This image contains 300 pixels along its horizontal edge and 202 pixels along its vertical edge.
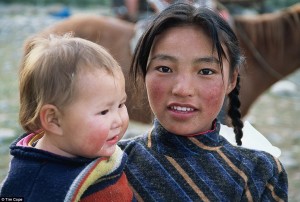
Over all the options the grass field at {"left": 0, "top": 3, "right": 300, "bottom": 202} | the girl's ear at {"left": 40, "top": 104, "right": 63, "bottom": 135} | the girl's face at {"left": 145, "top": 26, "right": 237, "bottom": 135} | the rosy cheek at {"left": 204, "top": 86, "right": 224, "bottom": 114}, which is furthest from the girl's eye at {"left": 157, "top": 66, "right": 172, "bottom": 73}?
the grass field at {"left": 0, "top": 3, "right": 300, "bottom": 202}

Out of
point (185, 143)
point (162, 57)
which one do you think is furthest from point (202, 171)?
point (162, 57)

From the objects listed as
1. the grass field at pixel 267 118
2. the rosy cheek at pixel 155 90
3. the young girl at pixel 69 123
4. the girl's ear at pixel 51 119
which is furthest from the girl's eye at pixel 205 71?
the grass field at pixel 267 118

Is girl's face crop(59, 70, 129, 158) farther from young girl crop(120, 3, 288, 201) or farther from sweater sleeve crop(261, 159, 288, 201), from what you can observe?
sweater sleeve crop(261, 159, 288, 201)

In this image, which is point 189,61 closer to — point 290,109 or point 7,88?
point 290,109

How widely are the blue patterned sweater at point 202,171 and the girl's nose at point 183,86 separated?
0.46 ft

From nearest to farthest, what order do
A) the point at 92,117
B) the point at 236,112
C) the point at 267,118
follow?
1. the point at 92,117
2. the point at 236,112
3. the point at 267,118

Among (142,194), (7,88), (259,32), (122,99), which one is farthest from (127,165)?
(7,88)

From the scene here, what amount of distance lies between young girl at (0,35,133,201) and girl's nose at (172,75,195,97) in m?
0.15

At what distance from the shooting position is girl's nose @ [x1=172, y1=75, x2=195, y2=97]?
1.32 m

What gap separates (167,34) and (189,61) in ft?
0.32

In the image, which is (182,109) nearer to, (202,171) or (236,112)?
(202,171)

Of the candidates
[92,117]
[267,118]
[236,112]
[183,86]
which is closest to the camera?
[92,117]

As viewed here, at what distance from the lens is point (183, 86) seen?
4.35 ft

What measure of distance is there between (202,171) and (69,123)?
375mm
